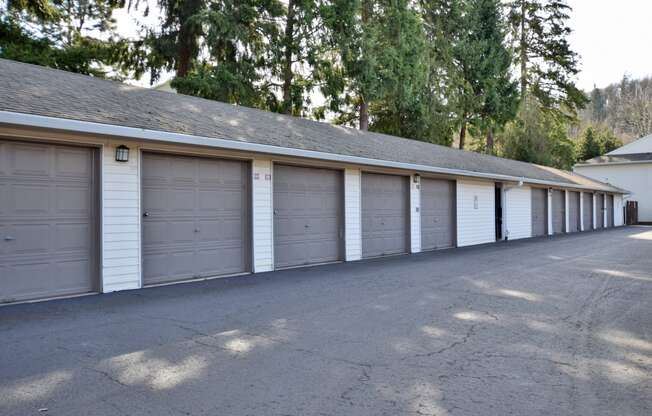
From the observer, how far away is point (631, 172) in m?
37.8

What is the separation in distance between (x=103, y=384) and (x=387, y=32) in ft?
66.0

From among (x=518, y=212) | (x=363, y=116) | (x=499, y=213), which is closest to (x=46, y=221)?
(x=499, y=213)

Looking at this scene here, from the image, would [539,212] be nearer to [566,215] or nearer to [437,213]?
[566,215]

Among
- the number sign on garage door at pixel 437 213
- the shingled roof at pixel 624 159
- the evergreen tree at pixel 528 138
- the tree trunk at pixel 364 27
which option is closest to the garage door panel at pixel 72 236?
the number sign on garage door at pixel 437 213

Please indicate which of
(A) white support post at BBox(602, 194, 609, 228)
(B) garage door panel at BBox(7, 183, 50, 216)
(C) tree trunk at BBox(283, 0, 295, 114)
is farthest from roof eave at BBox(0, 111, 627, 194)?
(A) white support post at BBox(602, 194, 609, 228)

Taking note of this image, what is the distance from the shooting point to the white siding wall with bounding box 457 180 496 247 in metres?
16.4

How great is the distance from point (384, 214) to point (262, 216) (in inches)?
174

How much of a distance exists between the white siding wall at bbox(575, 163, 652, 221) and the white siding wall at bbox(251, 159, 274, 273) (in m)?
36.1

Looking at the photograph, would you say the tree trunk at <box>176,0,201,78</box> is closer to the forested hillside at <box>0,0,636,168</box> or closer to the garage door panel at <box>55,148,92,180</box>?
the forested hillside at <box>0,0,636,168</box>

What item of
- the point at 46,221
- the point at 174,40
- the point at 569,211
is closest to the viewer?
the point at 46,221

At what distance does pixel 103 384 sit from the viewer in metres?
3.67

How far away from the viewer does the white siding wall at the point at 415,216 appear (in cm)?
1412

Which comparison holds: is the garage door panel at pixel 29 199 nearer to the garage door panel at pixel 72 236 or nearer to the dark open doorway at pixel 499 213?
the garage door panel at pixel 72 236

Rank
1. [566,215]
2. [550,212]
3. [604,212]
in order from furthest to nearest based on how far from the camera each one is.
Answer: [604,212]
[566,215]
[550,212]
